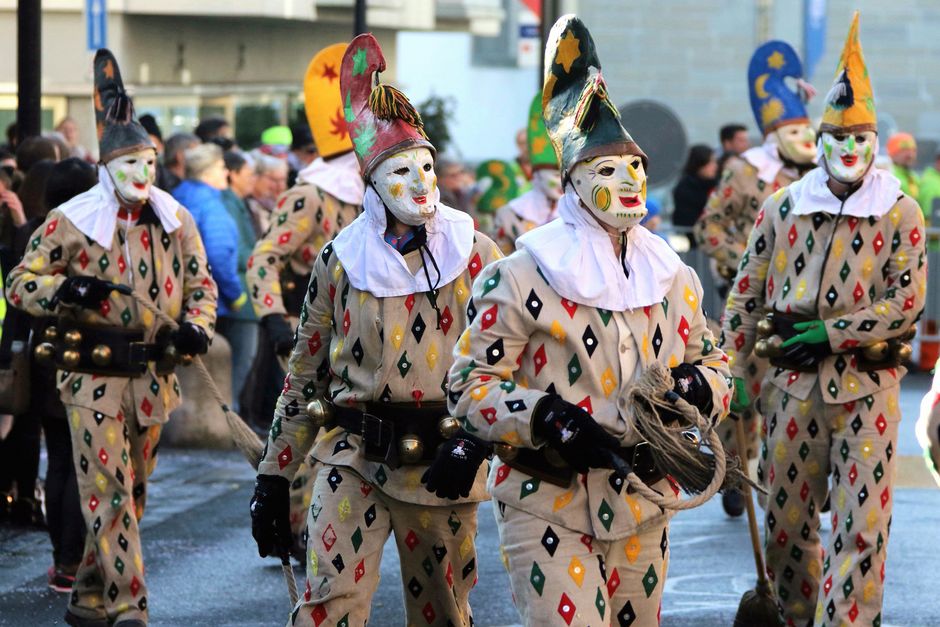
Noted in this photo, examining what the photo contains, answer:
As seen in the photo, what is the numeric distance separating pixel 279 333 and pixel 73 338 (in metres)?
1.23

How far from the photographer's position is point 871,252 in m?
7.29

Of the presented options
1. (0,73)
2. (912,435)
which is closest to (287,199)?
(912,435)

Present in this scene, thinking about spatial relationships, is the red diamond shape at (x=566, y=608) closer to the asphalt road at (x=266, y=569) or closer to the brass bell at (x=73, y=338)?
the asphalt road at (x=266, y=569)

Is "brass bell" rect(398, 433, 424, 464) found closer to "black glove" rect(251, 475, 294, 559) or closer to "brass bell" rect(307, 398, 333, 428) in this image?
"brass bell" rect(307, 398, 333, 428)

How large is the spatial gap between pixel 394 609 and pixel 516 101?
108ft

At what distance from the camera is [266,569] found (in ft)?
30.2

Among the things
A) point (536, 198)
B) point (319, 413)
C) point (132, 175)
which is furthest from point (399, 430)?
point (536, 198)

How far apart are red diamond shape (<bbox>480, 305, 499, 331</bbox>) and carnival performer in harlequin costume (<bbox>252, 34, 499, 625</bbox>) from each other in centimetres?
79

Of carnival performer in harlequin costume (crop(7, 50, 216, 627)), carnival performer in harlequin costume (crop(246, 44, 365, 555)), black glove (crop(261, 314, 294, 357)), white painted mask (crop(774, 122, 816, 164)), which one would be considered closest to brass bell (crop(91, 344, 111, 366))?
carnival performer in harlequin costume (crop(7, 50, 216, 627))

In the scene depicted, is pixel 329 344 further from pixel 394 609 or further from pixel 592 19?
pixel 592 19

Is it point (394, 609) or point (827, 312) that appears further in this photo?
point (394, 609)

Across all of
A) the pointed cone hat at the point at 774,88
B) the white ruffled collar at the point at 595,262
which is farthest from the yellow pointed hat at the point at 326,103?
the white ruffled collar at the point at 595,262

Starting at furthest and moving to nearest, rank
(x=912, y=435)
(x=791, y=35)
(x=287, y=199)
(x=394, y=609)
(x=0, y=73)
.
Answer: (x=791, y=35) → (x=0, y=73) → (x=912, y=435) → (x=287, y=199) → (x=394, y=609)

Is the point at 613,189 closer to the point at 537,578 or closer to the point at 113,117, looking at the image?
the point at 537,578
